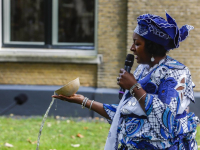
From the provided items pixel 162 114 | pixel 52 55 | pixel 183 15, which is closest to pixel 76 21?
pixel 52 55

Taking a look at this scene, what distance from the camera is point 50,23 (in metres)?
8.46

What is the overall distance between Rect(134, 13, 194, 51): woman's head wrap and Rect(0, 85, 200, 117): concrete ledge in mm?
5365

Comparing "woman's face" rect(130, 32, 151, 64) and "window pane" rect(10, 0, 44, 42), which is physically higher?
"window pane" rect(10, 0, 44, 42)

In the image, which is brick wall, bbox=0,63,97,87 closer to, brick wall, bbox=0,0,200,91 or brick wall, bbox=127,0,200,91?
brick wall, bbox=0,0,200,91

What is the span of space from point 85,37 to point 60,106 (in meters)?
1.92

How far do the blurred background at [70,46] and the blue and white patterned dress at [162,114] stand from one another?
207 inches

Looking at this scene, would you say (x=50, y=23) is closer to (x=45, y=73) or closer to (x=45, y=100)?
(x=45, y=73)

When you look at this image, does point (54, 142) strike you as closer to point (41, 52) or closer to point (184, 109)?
point (41, 52)

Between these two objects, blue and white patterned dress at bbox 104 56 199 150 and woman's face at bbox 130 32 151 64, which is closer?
blue and white patterned dress at bbox 104 56 199 150

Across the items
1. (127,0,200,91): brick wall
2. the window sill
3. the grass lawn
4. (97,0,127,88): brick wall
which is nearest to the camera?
the grass lawn

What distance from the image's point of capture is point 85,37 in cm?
854

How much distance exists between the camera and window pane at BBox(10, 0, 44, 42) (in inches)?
339

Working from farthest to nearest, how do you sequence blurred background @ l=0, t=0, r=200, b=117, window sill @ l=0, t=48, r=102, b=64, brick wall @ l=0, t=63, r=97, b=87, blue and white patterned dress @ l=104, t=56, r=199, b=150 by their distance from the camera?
brick wall @ l=0, t=63, r=97, b=87
window sill @ l=0, t=48, r=102, b=64
blurred background @ l=0, t=0, r=200, b=117
blue and white patterned dress @ l=104, t=56, r=199, b=150

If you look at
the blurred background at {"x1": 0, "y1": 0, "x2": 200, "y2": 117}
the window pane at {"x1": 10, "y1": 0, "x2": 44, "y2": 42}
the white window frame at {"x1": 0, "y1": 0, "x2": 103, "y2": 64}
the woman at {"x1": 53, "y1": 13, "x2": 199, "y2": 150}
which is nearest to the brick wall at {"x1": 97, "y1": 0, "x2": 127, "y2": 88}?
the blurred background at {"x1": 0, "y1": 0, "x2": 200, "y2": 117}
